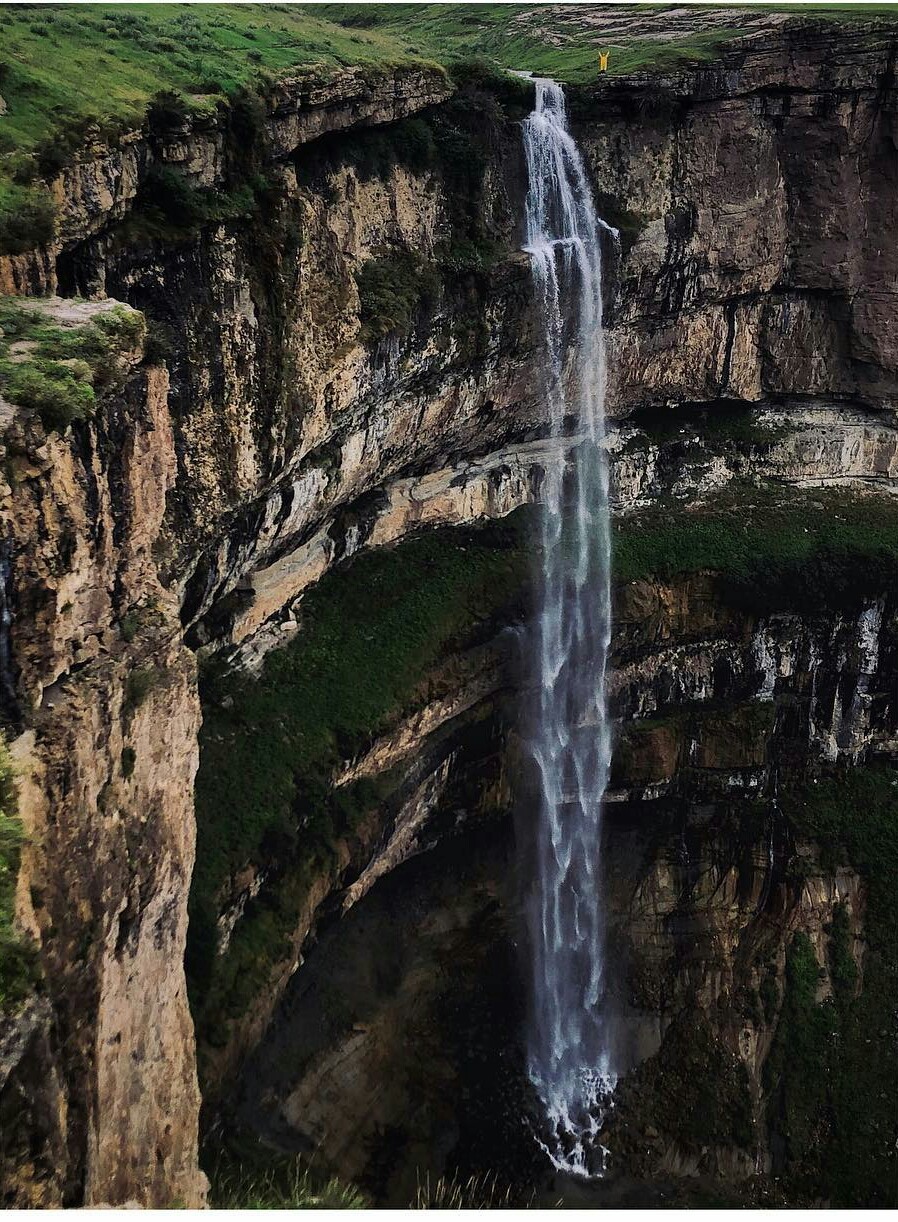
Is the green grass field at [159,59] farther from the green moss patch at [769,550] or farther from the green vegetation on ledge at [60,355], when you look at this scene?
the green moss patch at [769,550]

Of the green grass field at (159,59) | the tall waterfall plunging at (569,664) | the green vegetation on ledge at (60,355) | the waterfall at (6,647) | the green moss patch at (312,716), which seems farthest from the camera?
the tall waterfall plunging at (569,664)

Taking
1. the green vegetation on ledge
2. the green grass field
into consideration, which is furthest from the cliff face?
the green grass field

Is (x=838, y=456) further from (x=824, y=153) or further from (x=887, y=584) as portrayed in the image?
(x=824, y=153)

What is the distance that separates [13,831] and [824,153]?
1093 inches

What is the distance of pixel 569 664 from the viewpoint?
91.1ft

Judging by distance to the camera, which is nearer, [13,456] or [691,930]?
[13,456]

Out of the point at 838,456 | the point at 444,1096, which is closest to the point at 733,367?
the point at 838,456

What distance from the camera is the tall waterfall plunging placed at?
1011 inches

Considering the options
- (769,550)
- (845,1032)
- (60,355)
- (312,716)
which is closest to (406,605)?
(312,716)

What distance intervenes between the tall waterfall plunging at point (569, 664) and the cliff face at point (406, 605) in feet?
2.25

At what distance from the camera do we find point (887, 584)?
29125 millimetres

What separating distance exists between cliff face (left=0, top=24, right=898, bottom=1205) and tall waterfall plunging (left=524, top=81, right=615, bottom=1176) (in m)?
0.69

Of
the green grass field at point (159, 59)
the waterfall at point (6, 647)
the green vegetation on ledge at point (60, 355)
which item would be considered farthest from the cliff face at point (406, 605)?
the green grass field at point (159, 59)

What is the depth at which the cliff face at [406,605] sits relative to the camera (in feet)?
37.5
